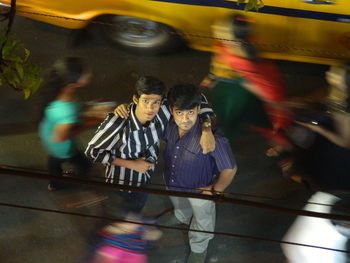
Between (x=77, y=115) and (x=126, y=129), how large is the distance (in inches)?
19.3

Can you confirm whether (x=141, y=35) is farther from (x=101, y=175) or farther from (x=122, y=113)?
(x=122, y=113)

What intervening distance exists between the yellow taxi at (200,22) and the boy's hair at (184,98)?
1.63 meters

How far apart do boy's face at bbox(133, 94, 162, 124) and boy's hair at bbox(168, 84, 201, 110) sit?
0.10 metres

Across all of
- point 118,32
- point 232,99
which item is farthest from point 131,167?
point 118,32

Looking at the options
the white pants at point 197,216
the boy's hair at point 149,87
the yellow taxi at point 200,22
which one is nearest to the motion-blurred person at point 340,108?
the white pants at point 197,216

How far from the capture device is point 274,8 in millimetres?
5004

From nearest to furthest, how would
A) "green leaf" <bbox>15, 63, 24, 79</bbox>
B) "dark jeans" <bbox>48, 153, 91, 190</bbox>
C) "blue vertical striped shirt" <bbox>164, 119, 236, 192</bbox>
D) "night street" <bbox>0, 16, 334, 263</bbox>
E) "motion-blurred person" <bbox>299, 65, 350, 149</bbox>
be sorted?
"green leaf" <bbox>15, 63, 24, 79</bbox>
"blue vertical striped shirt" <bbox>164, 119, 236, 192</bbox>
"motion-blurred person" <bbox>299, 65, 350, 149</bbox>
"dark jeans" <bbox>48, 153, 91, 190</bbox>
"night street" <bbox>0, 16, 334, 263</bbox>

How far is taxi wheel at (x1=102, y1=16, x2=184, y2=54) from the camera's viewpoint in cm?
567

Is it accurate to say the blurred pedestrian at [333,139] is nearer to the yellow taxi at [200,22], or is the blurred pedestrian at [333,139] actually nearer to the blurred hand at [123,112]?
the yellow taxi at [200,22]

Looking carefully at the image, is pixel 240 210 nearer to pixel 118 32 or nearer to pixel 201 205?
pixel 201 205

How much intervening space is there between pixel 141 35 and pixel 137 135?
2357 mm

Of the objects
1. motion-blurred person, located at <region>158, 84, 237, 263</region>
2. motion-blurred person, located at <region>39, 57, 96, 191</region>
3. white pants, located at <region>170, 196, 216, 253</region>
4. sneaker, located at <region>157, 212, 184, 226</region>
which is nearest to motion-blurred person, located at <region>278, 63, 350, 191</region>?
motion-blurred person, located at <region>158, 84, 237, 263</region>

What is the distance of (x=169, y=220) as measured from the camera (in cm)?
470

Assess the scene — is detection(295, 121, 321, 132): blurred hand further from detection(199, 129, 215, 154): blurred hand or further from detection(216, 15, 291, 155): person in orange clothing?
detection(199, 129, 215, 154): blurred hand
